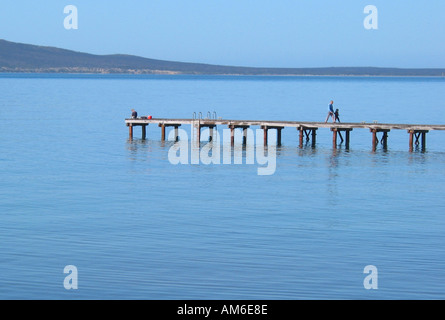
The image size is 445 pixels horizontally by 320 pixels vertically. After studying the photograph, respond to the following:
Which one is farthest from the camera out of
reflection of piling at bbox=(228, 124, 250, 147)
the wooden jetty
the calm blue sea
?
reflection of piling at bbox=(228, 124, 250, 147)

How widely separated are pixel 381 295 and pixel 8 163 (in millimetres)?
28564

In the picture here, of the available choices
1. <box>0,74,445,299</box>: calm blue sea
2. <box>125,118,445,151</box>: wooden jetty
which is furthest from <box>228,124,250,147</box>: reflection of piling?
<box>0,74,445,299</box>: calm blue sea

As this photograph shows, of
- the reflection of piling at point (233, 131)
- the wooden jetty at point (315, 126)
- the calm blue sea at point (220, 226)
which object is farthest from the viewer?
the reflection of piling at point (233, 131)

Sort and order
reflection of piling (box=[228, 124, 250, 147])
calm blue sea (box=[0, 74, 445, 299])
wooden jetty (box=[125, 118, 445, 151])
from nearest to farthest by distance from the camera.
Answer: calm blue sea (box=[0, 74, 445, 299]) → wooden jetty (box=[125, 118, 445, 151]) → reflection of piling (box=[228, 124, 250, 147])

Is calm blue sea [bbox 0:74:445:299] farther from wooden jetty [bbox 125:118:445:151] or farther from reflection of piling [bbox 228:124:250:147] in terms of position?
reflection of piling [bbox 228:124:250:147]

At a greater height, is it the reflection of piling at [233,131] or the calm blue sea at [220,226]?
the reflection of piling at [233,131]

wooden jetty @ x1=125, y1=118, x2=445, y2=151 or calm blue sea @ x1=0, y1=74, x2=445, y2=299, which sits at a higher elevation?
wooden jetty @ x1=125, y1=118, x2=445, y2=151

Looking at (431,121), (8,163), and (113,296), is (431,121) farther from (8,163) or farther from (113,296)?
(113,296)

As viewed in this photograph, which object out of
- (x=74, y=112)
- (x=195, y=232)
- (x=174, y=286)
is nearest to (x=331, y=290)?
(x=174, y=286)

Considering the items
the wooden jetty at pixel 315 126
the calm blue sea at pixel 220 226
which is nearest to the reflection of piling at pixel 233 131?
the wooden jetty at pixel 315 126

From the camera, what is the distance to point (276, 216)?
28531mm

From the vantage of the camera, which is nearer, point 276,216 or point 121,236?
point 121,236

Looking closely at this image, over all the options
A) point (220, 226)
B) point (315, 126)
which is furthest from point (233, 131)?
point (220, 226)

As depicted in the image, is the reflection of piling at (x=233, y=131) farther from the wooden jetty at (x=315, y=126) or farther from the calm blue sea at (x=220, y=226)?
the calm blue sea at (x=220, y=226)
